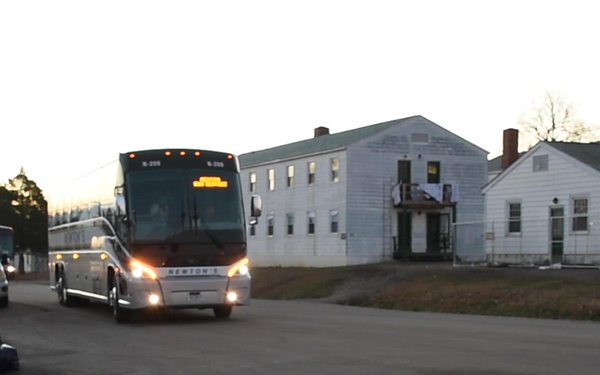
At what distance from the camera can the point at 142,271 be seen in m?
18.7

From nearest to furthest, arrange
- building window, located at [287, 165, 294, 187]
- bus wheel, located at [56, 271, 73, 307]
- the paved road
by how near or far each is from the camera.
Answer: the paved road
bus wheel, located at [56, 271, 73, 307]
building window, located at [287, 165, 294, 187]

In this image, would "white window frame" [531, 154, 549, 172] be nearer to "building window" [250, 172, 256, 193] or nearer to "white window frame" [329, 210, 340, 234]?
"white window frame" [329, 210, 340, 234]

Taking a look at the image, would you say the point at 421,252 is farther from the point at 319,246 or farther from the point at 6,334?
the point at 6,334

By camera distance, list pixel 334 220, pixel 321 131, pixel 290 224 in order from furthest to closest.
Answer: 1. pixel 321 131
2. pixel 290 224
3. pixel 334 220

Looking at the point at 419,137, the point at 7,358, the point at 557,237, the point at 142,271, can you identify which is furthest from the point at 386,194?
Result: the point at 7,358

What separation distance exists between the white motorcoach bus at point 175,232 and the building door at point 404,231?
93.5 ft

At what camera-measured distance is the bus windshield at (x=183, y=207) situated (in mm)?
19062

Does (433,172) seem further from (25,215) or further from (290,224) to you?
(25,215)

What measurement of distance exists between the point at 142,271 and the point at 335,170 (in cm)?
3058

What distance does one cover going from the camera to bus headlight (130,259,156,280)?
61.4ft

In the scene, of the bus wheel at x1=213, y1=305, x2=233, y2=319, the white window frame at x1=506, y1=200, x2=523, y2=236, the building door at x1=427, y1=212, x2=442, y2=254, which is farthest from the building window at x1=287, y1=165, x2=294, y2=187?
the bus wheel at x1=213, y1=305, x2=233, y2=319

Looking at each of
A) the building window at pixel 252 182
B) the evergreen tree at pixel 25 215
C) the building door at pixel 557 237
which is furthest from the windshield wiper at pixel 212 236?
the evergreen tree at pixel 25 215

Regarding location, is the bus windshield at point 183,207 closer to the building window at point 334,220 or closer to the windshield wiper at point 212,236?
the windshield wiper at point 212,236

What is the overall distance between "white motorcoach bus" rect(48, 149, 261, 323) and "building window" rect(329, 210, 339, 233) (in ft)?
91.2
